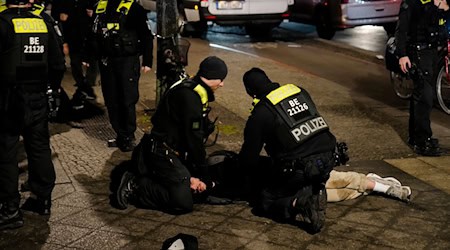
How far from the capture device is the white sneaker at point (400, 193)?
5.74 meters

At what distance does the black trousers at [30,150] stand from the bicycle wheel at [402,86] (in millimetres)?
5423

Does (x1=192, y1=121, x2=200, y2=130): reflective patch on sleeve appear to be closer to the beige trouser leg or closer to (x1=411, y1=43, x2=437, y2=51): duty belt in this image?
the beige trouser leg

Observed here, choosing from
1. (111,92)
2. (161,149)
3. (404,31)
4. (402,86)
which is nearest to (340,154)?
(161,149)

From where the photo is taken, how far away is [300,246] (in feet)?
16.3

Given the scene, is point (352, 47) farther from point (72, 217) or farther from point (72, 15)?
point (72, 217)

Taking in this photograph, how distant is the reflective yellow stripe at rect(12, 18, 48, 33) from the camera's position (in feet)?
16.8

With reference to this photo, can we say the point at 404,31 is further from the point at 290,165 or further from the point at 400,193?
the point at 290,165

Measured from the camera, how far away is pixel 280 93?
17.0 feet

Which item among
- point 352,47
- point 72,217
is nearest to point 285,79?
point 352,47

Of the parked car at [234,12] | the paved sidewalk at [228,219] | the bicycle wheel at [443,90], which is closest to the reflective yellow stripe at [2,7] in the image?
the paved sidewalk at [228,219]

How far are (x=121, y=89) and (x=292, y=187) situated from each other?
253cm

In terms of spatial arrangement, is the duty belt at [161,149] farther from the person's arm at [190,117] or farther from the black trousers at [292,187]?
the black trousers at [292,187]

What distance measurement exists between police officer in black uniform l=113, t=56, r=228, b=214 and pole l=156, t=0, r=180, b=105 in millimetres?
2113

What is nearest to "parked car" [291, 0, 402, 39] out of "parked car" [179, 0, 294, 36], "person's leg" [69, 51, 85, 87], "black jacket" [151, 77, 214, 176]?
"parked car" [179, 0, 294, 36]
